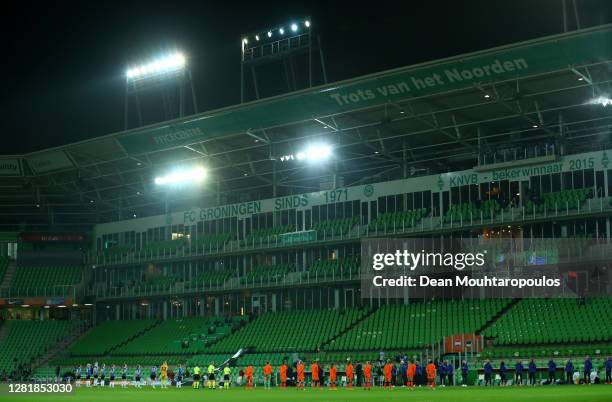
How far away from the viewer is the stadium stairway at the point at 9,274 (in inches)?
3273

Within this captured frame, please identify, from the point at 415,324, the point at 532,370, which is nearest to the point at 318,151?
the point at 415,324

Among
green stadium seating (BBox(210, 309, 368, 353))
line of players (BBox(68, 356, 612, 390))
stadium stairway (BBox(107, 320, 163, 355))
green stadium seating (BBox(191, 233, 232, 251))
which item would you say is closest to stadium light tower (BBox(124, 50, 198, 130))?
green stadium seating (BBox(191, 233, 232, 251))

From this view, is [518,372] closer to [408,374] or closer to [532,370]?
[532,370]

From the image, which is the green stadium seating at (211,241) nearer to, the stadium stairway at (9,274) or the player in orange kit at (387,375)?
the stadium stairway at (9,274)

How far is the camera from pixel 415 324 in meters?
62.6

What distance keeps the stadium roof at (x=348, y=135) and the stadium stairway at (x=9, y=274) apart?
393cm

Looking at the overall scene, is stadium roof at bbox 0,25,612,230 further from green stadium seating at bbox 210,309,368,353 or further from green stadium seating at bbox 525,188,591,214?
green stadium seating at bbox 210,309,368,353

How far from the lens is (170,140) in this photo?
68.3m

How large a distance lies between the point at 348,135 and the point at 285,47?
25.4ft

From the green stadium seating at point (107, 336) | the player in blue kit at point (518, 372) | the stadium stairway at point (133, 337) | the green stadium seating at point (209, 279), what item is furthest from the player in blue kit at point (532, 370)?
the green stadium seating at point (107, 336)

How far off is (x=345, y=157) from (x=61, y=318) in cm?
3203

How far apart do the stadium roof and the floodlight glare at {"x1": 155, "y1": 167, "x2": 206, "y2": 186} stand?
68 cm

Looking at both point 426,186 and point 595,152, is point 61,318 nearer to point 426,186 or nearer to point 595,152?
point 426,186

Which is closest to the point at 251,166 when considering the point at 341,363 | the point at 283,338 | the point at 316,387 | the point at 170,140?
the point at 170,140
